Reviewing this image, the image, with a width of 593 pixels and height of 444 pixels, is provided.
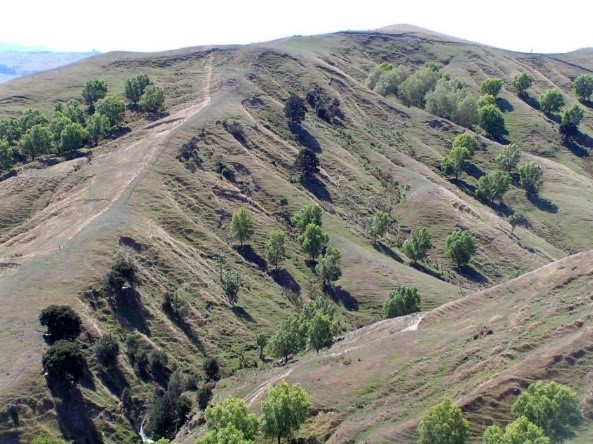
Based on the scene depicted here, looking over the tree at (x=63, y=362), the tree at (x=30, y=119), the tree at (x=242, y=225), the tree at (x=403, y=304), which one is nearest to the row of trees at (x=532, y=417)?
the tree at (x=63, y=362)

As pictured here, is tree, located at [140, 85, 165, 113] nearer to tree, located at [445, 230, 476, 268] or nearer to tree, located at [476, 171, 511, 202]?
tree, located at [445, 230, 476, 268]

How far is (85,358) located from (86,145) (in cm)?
8002

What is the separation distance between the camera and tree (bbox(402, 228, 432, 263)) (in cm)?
11988

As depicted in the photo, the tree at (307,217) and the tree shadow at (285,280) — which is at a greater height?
the tree at (307,217)

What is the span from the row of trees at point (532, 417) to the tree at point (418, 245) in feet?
240

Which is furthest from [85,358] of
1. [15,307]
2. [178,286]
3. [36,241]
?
[36,241]

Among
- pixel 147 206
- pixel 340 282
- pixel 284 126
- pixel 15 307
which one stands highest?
pixel 284 126

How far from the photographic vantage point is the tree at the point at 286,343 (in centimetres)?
7962

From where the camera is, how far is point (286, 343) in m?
79.6

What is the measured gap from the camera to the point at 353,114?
575 feet

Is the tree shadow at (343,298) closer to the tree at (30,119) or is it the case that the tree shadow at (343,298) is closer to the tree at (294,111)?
the tree at (294,111)

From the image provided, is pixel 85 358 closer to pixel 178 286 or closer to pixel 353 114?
pixel 178 286

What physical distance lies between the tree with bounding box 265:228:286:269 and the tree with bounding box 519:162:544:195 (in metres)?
83.9

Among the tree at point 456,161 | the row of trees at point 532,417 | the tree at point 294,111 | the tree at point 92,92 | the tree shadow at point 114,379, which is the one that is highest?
the tree at point 92,92
